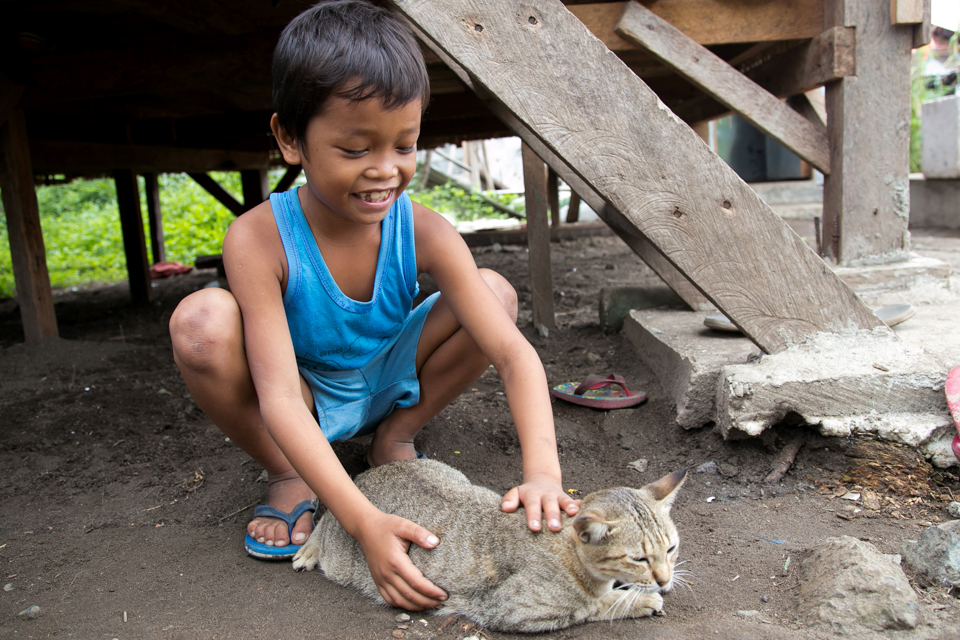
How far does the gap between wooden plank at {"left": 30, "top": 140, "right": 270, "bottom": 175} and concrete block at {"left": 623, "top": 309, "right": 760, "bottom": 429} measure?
16.6 ft

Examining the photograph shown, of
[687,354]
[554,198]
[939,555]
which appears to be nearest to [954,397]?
[939,555]

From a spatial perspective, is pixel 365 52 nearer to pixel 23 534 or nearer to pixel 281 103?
pixel 281 103

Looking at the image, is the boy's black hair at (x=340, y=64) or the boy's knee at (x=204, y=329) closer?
the boy's black hair at (x=340, y=64)

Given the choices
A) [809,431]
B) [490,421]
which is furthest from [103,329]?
[809,431]

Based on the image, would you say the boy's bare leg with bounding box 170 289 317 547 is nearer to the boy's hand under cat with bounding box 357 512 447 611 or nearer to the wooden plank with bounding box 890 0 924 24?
the boy's hand under cat with bounding box 357 512 447 611

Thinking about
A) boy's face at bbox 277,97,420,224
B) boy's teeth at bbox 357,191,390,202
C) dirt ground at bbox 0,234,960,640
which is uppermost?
boy's face at bbox 277,97,420,224

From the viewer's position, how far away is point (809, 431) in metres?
2.48

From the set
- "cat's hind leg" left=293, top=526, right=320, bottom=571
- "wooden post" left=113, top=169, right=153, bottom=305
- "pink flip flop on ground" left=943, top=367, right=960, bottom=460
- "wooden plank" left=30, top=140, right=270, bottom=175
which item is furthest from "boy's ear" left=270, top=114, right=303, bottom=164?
"wooden post" left=113, top=169, right=153, bottom=305

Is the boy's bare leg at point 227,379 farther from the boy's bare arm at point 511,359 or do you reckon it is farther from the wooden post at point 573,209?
the wooden post at point 573,209

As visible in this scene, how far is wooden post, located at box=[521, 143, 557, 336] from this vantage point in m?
4.58

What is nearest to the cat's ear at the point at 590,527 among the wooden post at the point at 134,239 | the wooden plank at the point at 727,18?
the wooden plank at the point at 727,18

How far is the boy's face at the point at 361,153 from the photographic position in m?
1.78

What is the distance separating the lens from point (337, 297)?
7.16 ft

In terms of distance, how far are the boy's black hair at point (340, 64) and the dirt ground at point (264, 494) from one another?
1348 mm
